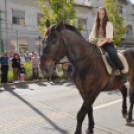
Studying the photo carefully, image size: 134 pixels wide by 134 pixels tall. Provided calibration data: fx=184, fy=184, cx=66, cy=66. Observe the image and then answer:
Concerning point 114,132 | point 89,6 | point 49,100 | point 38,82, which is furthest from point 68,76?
point 89,6

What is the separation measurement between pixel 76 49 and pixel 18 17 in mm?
22970

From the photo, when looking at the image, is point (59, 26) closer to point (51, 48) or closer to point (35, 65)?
point (51, 48)

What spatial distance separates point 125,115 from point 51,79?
9.23 meters

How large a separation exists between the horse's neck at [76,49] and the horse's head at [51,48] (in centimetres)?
19

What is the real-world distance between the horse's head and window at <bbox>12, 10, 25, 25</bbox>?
2276cm

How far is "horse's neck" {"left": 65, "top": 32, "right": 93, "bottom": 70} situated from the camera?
3500mm

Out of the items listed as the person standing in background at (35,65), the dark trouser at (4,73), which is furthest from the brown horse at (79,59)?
the person standing in background at (35,65)

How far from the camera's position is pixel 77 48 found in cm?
359

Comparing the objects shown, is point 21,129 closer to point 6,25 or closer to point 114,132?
point 114,132

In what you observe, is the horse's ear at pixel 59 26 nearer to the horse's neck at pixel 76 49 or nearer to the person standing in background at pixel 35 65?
the horse's neck at pixel 76 49

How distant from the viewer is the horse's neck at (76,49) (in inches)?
138

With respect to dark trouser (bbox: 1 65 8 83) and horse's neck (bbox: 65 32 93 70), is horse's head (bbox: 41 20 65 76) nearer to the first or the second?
horse's neck (bbox: 65 32 93 70)

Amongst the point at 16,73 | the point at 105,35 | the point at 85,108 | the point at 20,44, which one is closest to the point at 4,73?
the point at 16,73

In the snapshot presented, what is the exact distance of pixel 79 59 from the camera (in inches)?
142
